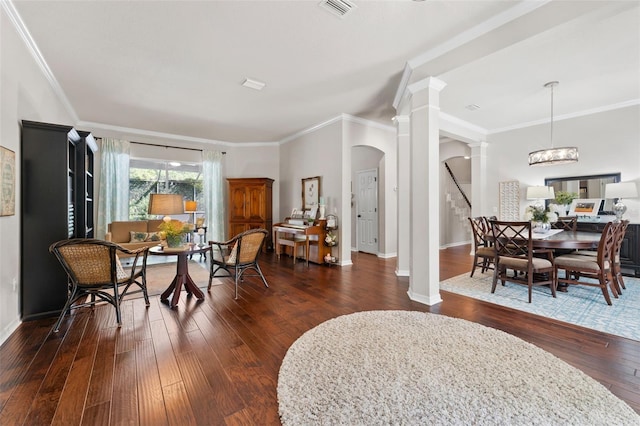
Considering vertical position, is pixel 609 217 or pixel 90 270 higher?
pixel 609 217

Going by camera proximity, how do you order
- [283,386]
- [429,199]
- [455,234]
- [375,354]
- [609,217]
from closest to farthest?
[283,386] < [375,354] < [429,199] < [609,217] < [455,234]

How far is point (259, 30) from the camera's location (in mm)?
2703

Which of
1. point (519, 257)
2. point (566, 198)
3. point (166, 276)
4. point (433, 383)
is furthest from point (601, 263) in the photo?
point (166, 276)

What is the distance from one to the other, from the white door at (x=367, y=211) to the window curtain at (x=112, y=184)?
543 centimetres

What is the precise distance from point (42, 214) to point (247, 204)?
4.21 metres

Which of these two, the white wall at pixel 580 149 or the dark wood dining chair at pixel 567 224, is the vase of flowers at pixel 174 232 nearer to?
the dark wood dining chair at pixel 567 224

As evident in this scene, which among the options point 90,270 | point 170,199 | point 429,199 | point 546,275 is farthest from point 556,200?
point 90,270

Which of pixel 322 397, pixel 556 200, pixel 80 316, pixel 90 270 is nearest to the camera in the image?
pixel 322 397

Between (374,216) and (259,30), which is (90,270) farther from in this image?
(374,216)

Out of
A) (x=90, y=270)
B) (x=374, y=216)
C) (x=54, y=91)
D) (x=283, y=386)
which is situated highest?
(x=54, y=91)

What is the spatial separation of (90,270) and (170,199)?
1.31 metres

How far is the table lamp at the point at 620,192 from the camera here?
426 centimetres

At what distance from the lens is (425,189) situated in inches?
131

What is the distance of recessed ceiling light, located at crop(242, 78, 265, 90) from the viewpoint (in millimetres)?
3814
